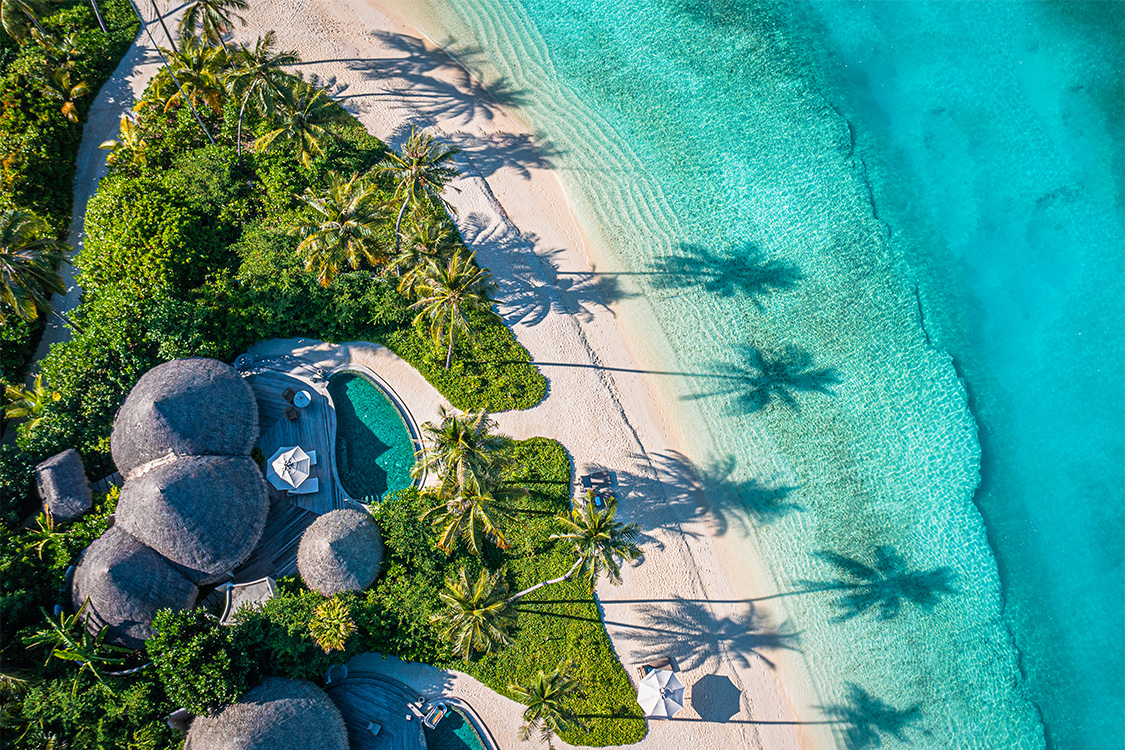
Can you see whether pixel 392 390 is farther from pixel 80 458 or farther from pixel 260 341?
pixel 80 458

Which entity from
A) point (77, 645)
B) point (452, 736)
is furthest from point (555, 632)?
point (77, 645)

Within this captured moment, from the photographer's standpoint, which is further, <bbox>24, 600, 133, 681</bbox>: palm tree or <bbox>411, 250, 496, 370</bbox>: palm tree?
<bbox>411, 250, 496, 370</bbox>: palm tree


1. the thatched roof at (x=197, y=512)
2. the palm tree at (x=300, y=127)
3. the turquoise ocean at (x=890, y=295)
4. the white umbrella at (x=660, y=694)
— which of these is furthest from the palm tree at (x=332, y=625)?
the palm tree at (x=300, y=127)

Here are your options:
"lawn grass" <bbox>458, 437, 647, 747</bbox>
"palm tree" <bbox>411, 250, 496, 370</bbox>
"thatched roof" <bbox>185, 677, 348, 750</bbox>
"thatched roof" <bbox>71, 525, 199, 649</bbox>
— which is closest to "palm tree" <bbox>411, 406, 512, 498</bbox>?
"palm tree" <bbox>411, 250, 496, 370</bbox>

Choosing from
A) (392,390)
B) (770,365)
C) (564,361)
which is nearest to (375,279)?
(392,390)

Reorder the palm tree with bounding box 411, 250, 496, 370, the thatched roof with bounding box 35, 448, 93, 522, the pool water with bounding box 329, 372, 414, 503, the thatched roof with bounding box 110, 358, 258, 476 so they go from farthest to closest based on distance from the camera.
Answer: the pool water with bounding box 329, 372, 414, 503
the palm tree with bounding box 411, 250, 496, 370
the thatched roof with bounding box 35, 448, 93, 522
the thatched roof with bounding box 110, 358, 258, 476

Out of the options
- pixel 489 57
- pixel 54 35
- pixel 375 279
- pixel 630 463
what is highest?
pixel 489 57

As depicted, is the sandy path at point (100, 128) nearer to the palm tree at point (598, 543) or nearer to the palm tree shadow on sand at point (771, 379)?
the palm tree at point (598, 543)

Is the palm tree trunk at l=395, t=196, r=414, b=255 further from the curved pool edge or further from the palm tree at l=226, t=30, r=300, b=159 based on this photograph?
the palm tree at l=226, t=30, r=300, b=159
